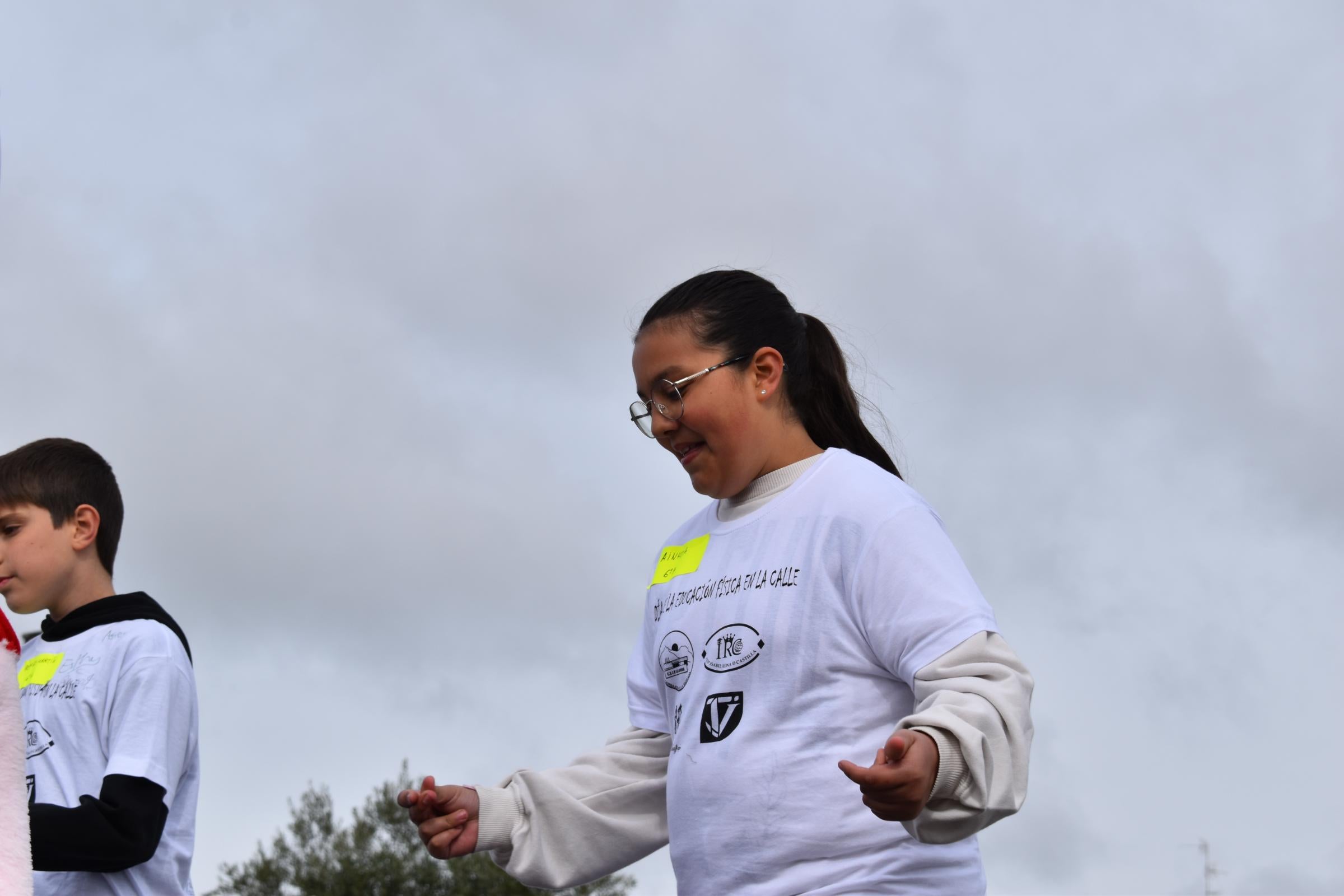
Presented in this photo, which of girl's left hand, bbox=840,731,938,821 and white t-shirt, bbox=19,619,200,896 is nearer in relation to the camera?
girl's left hand, bbox=840,731,938,821

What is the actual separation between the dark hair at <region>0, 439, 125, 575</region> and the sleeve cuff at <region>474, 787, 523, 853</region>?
2078mm

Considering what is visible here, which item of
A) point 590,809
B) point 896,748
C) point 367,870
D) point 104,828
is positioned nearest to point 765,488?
point 590,809

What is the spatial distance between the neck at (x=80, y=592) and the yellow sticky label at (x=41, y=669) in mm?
140

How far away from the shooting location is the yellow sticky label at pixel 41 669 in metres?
4.71

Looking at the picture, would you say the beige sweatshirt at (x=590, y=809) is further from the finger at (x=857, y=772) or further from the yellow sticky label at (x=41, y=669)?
the yellow sticky label at (x=41, y=669)

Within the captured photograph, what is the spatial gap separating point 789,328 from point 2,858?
2.41 m

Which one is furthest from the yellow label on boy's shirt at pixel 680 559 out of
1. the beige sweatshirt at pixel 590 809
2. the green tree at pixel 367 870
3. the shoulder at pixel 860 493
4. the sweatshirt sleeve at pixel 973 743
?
the green tree at pixel 367 870

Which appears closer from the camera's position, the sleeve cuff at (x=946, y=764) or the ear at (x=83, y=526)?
the sleeve cuff at (x=946, y=764)

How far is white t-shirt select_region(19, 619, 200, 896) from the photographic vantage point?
432 centimetres

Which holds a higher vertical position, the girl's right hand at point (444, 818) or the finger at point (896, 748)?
the girl's right hand at point (444, 818)

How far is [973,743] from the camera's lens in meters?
2.68

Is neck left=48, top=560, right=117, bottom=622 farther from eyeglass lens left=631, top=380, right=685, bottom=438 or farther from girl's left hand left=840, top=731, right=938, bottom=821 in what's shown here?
girl's left hand left=840, top=731, right=938, bottom=821

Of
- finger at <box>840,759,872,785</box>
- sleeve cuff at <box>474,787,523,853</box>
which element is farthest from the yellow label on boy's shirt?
finger at <box>840,759,872,785</box>

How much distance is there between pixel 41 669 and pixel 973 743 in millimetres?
3352
